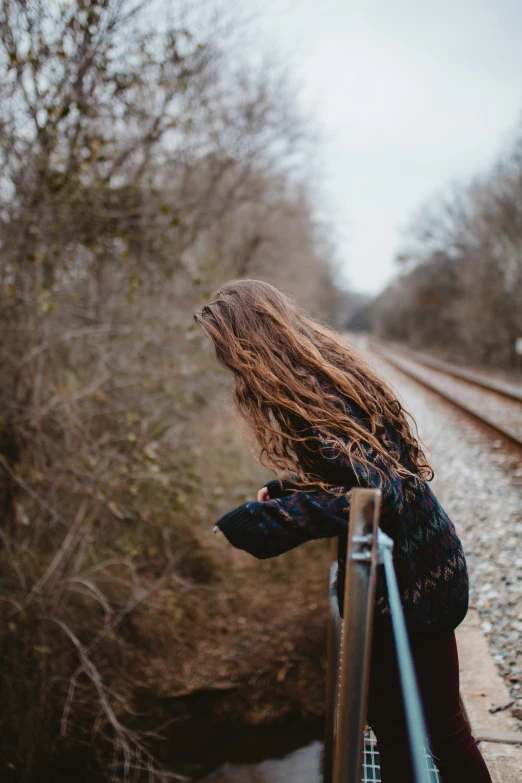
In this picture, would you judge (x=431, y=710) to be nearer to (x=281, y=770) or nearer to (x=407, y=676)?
(x=407, y=676)

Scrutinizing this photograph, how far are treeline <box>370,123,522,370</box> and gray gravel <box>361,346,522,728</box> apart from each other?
13.4 metres

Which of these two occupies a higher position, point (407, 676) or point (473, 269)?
point (473, 269)

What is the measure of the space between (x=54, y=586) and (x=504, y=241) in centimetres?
2156

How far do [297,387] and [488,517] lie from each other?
157 inches

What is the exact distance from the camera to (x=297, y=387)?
5.52 feet

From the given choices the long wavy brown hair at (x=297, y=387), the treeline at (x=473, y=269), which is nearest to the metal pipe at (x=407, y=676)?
the long wavy brown hair at (x=297, y=387)

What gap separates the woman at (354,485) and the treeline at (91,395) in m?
3.22

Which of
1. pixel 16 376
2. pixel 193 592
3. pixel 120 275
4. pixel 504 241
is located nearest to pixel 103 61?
pixel 120 275

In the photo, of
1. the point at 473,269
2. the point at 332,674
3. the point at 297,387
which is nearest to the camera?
the point at 297,387

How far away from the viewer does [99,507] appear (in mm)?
5457

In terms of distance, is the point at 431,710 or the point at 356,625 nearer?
the point at 356,625

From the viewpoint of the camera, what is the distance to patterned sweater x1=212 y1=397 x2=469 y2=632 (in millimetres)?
1475

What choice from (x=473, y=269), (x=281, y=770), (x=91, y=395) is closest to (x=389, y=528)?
(x=281, y=770)

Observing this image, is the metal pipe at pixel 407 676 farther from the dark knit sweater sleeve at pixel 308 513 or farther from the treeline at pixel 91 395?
the treeline at pixel 91 395
